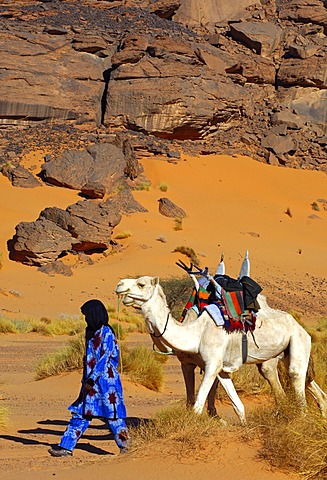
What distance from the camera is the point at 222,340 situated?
8.17 metres

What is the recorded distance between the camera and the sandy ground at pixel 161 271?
728cm

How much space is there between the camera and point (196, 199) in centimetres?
4069

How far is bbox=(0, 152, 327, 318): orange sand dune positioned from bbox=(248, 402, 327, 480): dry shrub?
17250 mm

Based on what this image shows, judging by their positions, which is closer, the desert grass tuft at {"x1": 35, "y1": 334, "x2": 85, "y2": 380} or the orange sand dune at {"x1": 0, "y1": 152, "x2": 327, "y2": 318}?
the desert grass tuft at {"x1": 35, "y1": 334, "x2": 85, "y2": 380}

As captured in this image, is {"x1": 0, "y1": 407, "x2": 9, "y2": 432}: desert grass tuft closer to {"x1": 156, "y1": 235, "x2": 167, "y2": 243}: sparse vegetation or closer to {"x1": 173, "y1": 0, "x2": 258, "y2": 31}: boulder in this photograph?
{"x1": 156, "y1": 235, "x2": 167, "y2": 243}: sparse vegetation

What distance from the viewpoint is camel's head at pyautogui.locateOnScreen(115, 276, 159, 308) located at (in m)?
7.66

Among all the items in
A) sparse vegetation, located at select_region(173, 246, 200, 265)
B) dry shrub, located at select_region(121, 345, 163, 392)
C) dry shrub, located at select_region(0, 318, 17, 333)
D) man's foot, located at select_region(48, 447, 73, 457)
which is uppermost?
man's foot, located at select_region(48, 447, 73, 457)

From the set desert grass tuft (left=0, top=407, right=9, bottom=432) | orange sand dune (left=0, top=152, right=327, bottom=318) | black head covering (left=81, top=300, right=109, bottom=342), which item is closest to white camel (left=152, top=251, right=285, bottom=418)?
black head covering (left=81, top=300, right=109, bottom=342)

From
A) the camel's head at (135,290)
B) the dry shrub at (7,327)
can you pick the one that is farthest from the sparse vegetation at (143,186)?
the camel's head at (135,290)

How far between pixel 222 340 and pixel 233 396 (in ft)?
1.97

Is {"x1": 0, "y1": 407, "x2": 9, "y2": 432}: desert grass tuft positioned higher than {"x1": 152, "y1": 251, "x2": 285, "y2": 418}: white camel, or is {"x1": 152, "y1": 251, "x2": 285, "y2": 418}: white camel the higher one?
{"x1": 152, "y1": 251, "x2": 285, "y2": 418}: white camel

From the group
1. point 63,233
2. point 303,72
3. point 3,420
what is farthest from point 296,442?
point 303,72

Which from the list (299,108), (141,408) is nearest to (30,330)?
(141,408)

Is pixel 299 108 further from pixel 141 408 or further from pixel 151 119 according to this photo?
pixel 141 408
